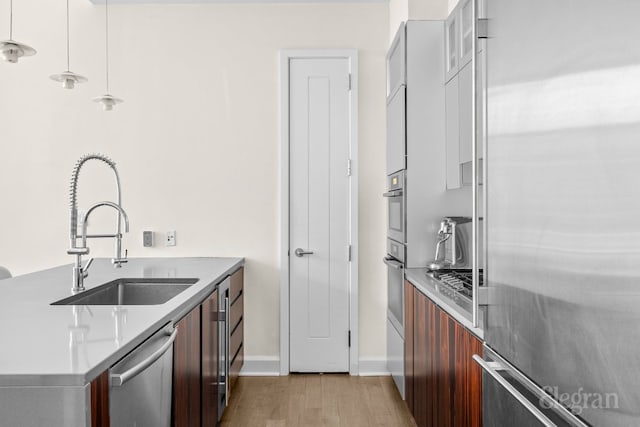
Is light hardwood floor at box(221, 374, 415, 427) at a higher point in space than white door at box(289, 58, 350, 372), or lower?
lower

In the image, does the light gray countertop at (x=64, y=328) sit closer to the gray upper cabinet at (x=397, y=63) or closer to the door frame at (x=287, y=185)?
the door frame at (x=287, y=185)

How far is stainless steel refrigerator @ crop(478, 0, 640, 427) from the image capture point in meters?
0.75

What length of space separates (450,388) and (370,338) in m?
1.78

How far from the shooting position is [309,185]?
141 inches

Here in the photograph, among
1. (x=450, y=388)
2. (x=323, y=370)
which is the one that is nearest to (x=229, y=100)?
(x=323, y=370)

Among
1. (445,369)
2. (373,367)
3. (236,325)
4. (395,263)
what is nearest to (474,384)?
(445,369)

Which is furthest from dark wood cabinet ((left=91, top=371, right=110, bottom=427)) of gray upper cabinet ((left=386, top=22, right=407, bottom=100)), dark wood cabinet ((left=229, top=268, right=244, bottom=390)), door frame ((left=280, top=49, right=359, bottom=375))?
door frame ((left=280, top=49, right=359, bottom=375))

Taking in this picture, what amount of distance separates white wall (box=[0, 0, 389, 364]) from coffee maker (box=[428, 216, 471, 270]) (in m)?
0.91

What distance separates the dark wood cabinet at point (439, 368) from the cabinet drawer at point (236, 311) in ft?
3.63

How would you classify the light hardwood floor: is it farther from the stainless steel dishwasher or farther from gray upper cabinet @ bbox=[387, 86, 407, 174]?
gray upper cabinet @ bbox=[387, 86, 407, 174]

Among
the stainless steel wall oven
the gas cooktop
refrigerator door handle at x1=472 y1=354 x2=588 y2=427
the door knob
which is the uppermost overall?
the stainless steel wall oven

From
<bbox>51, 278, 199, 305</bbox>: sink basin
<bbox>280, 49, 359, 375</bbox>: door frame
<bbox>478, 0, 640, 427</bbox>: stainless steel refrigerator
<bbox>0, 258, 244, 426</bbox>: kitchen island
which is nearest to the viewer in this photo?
<bbox>478, 0, 640, 427</bbox>: stainless steel refrigerator

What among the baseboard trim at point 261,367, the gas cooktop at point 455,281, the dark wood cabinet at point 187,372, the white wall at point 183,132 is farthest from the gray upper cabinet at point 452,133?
the baseboard trim at point 261,367

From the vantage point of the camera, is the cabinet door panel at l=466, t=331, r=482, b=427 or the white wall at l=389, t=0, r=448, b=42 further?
the white wall at l=389, t=0, r=448, b=42
